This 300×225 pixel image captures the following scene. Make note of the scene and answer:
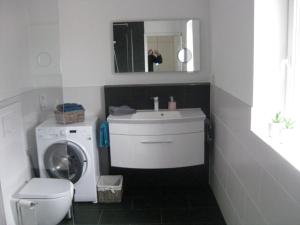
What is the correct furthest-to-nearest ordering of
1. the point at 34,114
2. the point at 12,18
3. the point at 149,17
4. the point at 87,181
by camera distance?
the point at 149,17 → the point at 87,181 → the point at 34,114 → the point at 12,18

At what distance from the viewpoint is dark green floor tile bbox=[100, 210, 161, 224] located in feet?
10.4

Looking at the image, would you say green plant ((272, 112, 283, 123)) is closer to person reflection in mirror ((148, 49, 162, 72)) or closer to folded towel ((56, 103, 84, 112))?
person reflection in mirror ((148, 49, 162, 72))

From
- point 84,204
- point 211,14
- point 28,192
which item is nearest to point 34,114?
point 28,192

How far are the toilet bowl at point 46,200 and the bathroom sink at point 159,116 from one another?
86 cm

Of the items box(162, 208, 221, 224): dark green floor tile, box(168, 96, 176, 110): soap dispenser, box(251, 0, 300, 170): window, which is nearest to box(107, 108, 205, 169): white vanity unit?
box(168, 96, 176, 110): soap dispenser

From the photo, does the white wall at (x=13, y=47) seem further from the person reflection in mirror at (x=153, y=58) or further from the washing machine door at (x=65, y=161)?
the person reflection in mirror at (x=153, y=58)

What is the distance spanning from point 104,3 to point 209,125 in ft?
5.52

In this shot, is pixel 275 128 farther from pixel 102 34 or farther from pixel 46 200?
pixel 102 34

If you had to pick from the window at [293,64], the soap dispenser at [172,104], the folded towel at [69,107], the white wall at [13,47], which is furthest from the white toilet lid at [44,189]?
the window at [293,64]

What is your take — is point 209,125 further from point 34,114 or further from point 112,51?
point 34,114

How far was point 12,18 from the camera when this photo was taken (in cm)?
281

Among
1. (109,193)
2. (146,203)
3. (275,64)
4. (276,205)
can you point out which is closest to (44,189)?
(109,193)

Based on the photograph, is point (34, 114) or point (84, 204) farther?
point (84, 204)

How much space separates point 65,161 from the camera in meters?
3.48
